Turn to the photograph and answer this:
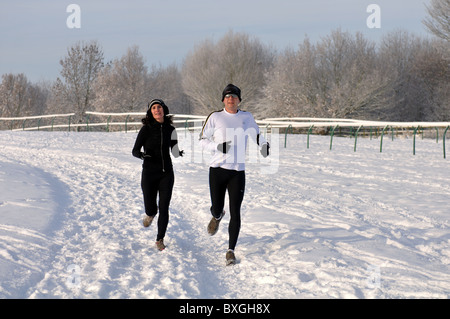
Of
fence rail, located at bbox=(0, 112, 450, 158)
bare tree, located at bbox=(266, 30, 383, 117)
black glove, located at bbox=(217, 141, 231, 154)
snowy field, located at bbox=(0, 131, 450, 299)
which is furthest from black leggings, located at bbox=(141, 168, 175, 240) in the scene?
bare tree, located at bbox=(266, 30, 383, 117)

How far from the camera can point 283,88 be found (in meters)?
38.8

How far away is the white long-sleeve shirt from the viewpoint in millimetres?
5699

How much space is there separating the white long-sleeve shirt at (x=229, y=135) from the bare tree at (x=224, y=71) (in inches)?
1481

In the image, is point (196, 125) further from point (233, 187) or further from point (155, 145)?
point (233, 187)

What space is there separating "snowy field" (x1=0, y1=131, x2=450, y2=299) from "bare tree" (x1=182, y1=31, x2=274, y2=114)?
30.9 m

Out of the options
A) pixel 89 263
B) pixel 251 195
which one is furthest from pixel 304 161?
pixel 89 263

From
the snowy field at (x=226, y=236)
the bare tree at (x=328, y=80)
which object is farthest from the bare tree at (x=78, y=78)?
the snowy field at (x=226, y=236)

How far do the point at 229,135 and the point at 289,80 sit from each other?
3411 cm

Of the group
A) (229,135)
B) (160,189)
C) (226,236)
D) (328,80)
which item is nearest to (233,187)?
(229,135)

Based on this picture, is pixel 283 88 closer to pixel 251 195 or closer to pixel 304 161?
pixel 304 161

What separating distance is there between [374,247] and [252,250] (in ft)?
5.02

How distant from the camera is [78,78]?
44.0m

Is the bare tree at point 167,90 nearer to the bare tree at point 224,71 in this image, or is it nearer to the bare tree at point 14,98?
the bare tree at point 224,71

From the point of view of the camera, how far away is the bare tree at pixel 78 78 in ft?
143
